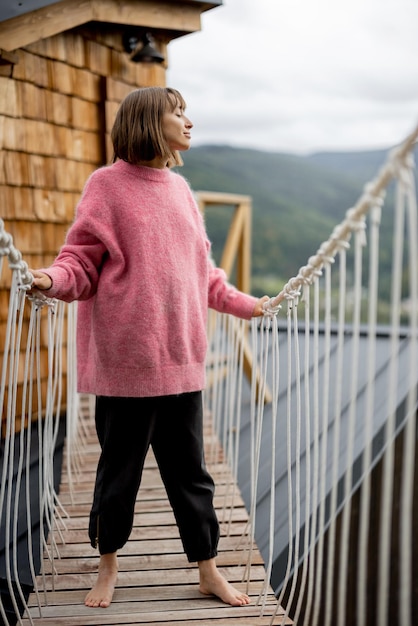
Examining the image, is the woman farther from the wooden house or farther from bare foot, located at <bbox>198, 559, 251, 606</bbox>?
the wooden house

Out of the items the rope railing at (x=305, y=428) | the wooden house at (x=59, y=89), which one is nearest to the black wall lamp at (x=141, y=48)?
the wooden house at (x=59, y=89)

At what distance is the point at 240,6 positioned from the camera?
132ft

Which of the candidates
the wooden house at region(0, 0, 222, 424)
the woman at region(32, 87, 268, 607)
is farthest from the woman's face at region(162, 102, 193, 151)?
the wooden house at region(0, 0, 222, 424)

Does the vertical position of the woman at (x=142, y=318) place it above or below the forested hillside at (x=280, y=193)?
below

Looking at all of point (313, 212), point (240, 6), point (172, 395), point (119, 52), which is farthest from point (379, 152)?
point (172, 395)

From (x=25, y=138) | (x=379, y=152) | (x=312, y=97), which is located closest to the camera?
(x=25, y=138)

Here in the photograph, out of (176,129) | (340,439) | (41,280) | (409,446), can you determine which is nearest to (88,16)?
(176,129)

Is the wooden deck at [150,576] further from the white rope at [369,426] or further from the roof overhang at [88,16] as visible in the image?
the roof overhang at [88,16]

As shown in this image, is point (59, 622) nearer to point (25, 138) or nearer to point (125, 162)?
point (125, 162)

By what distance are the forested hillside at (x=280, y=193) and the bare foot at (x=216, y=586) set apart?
23.0 metres

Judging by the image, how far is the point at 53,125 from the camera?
3592 mm

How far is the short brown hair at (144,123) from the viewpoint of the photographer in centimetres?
162

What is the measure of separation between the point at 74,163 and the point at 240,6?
40.9 metres

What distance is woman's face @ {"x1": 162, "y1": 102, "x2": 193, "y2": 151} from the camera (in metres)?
1.64
